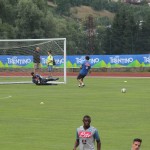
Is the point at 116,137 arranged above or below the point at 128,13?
below

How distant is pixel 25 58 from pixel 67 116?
2899 cm

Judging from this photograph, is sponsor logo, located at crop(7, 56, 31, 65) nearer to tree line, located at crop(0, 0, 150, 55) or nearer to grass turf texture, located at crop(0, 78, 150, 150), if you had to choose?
grass turf texture, located at crop(0, 78, 150, 150)

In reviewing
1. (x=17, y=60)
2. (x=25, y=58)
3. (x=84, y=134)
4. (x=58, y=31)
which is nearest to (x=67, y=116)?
(x=84, y=134)

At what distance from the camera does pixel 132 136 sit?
18547mm

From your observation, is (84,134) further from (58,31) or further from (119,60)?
(58,31)

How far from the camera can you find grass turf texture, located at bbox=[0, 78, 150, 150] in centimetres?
1792

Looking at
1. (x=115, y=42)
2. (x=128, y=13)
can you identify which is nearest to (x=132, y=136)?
(x=115, y=42)

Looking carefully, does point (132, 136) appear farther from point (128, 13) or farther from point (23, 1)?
point (128, 13)

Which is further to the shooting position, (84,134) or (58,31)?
(58,31)

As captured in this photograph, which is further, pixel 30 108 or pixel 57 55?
pixel 57 55

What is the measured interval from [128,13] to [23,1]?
57.0ft

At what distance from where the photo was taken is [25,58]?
2047 inches

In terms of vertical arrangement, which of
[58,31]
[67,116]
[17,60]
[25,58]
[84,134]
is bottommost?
[67,116]

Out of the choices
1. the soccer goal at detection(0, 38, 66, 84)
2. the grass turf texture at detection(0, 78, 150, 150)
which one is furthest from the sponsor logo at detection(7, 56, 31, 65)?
the grass turf texture at detection(0, 78, 150, 150)
